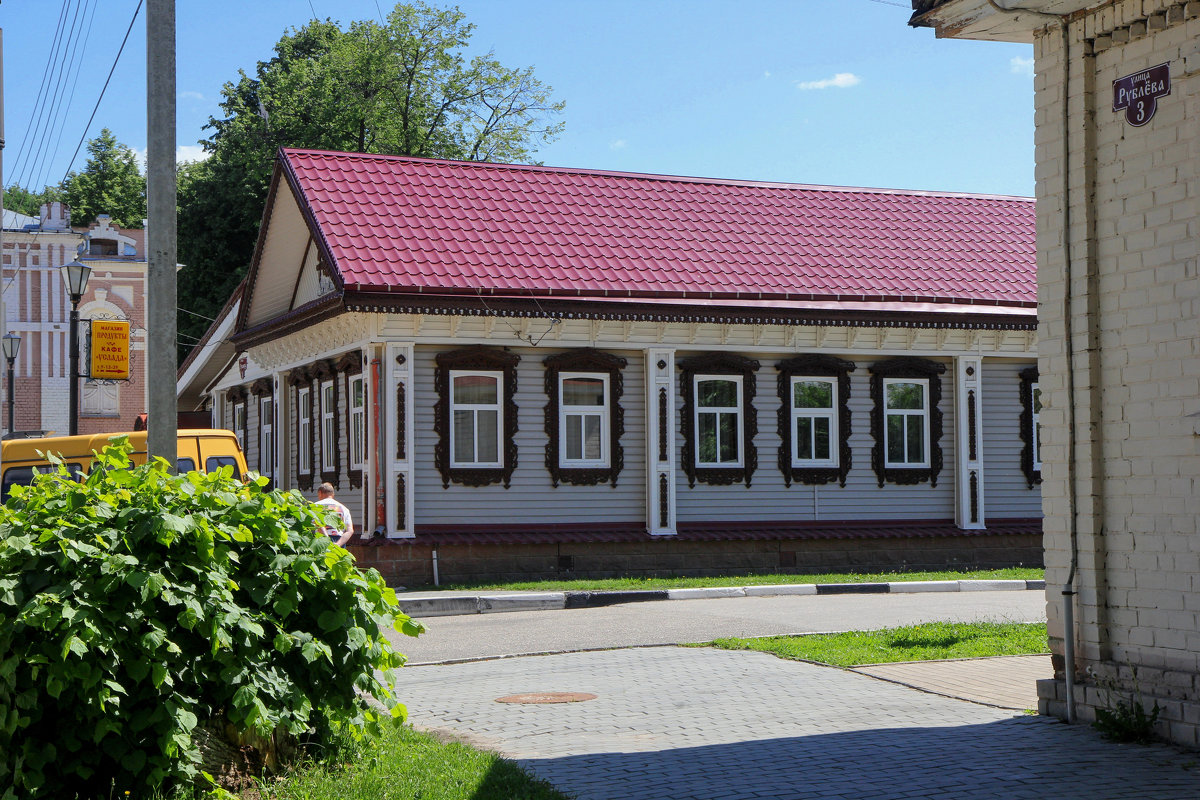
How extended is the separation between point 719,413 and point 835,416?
2.29 m

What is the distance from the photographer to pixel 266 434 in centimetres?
2895

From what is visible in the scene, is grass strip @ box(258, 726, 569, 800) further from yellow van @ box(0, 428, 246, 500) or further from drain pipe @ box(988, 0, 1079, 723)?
yellow van @ box(0, 428, 246, 500)

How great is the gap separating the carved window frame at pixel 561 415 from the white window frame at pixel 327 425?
4.16m

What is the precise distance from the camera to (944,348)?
24547 millimetres

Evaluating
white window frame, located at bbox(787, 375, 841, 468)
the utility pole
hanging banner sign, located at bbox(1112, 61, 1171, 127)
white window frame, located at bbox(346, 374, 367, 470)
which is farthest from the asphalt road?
hanging banner sign, located at bbox(1112, 61, 1171, 127)

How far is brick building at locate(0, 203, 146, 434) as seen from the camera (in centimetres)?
5484

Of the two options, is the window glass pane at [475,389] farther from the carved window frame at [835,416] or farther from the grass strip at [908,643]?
the grass strip at [908,643]

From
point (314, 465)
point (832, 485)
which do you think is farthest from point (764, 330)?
point (314, 465)

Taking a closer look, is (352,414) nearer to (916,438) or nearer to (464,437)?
(464,437)

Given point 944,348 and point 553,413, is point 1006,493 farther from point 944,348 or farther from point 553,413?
point 553,413

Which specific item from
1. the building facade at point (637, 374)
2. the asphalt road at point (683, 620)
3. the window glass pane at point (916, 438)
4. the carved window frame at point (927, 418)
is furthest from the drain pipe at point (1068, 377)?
the window glass pane at point (916, 438)

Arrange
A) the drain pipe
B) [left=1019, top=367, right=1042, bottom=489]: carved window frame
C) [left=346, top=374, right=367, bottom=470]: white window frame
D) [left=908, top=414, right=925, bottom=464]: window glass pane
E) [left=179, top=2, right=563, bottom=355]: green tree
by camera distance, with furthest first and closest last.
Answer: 1. [left=179, top=2, right=563, bottom=355]: green tree
2. [left=1019, top=367, right=1042, bottom=489]: carved window frame
3. [left=908, top=414, right=925, bottom=464]: window glass pane
4. [left=346, top=374, right=367, bottom=470]: white window frame
5. the drain pipe

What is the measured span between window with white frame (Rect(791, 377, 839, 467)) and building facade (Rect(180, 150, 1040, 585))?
0.13ft

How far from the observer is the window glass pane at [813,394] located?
24062mm
